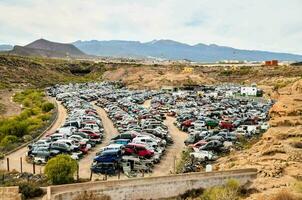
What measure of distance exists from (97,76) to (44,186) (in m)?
146

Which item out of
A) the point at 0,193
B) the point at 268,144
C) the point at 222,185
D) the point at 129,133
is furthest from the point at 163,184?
the point at 129,133

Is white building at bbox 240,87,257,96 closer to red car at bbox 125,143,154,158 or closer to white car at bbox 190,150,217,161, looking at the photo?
white car at bbox 190,150,217,161

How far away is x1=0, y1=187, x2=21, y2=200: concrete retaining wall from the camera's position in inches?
1061

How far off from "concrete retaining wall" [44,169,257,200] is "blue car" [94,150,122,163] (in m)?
8.30

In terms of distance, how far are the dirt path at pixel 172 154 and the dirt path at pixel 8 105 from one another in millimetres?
30066

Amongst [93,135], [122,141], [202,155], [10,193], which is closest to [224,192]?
[202,155]

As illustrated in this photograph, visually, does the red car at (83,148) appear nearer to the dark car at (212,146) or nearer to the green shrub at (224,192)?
the dark car at (212,146)

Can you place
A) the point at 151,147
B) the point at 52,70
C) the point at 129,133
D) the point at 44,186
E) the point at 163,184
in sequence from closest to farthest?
the point at 163,184, the point at 44,186, the point at 151,147, the point at 129,133, the point at 52,70

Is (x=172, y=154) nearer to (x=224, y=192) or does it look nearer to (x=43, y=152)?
(x=43, y=152)

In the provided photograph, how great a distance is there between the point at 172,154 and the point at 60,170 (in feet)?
45.3

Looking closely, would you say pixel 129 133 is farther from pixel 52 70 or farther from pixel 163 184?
pixel 52 70

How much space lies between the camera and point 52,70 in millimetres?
172250

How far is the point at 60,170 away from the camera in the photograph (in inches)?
1246

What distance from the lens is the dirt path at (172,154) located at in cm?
3640
